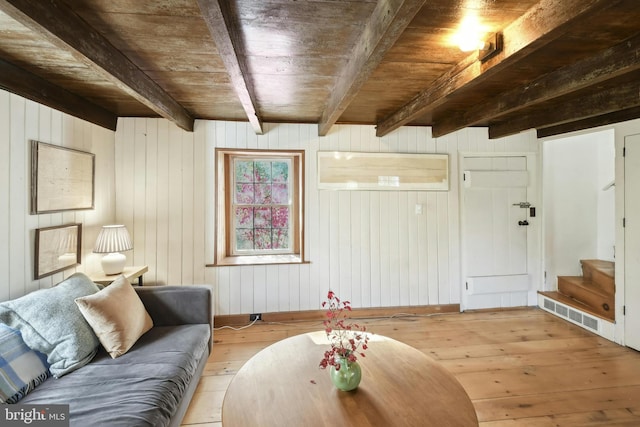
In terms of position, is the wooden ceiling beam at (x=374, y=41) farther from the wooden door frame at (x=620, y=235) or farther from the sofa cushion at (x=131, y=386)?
the wooden door frame at (x=620, y=235)

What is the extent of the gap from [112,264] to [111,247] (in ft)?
0.47

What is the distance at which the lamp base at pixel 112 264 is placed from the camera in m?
2.53

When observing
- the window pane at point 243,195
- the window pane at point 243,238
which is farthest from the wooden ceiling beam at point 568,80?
the window pane at point 243,238

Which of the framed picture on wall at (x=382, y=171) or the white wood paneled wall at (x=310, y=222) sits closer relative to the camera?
the white wood paneled wall at (x=310, y=222)

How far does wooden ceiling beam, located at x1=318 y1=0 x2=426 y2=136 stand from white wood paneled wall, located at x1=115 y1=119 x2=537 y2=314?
1.42 metres

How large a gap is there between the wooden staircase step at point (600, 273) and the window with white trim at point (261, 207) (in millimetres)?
3226

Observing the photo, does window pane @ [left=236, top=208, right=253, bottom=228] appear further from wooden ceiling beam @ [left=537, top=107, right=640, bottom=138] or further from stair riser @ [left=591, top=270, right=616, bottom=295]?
stair riser @ [left=591, top=270, right=616, bottom=295]

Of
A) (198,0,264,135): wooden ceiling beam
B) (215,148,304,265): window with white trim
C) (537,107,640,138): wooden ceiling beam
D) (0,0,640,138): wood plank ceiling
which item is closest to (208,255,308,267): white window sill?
(215,148,304,265): window with white trim

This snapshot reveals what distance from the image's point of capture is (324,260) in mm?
3367

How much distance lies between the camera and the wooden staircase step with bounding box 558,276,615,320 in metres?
2.94

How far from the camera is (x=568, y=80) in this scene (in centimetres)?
188

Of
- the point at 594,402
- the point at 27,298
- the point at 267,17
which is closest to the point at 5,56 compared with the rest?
the point at 27,298

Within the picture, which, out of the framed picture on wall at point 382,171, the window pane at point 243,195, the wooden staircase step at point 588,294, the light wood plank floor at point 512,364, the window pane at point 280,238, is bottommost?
the light wood plank floor at point 512,364

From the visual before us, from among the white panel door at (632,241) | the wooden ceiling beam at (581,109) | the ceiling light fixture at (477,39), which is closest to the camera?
the ceiling light fixture at (477,39)
